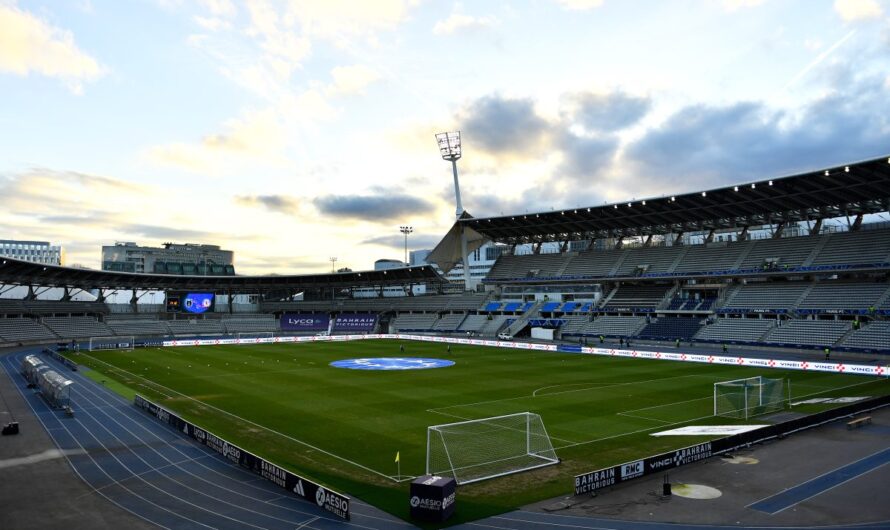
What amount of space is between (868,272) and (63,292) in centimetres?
11269

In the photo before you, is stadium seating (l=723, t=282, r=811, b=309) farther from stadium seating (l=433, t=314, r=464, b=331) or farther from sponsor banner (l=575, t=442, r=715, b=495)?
sponsor banner (l=575, t=442, r=715, b=495)

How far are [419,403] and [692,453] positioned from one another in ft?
52.5

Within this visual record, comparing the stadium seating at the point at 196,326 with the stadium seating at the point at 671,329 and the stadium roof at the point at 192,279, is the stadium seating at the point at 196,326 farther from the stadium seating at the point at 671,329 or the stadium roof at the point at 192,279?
the stadium seating at the point at 671,329

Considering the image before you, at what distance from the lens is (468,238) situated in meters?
95.9

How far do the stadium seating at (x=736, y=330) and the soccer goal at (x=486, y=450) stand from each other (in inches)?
1783

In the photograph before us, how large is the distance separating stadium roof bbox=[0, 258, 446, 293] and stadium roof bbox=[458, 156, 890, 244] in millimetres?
19513

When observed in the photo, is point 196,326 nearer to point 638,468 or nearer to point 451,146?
point 451,146

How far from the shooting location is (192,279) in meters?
100

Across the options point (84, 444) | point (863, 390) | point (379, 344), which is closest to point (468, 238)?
point (379, 344)

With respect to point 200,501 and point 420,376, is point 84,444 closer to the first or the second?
point 200,501

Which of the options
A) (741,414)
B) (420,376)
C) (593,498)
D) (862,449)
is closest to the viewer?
(593,498)

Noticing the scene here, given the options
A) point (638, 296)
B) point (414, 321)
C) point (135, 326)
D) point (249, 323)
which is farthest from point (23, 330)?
point (638, 296)

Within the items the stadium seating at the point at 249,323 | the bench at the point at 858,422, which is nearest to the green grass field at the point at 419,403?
the bench at the point at 858,422

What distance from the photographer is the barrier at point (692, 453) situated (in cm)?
1708
